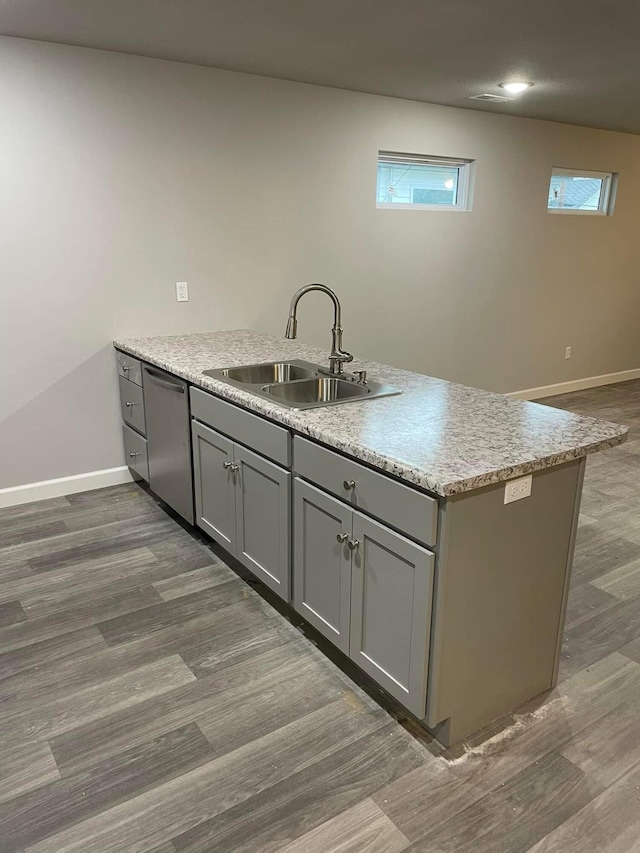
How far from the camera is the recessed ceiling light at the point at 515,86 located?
3828 mm

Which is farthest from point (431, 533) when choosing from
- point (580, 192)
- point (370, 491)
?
point (580, 192)

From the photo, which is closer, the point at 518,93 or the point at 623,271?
the point at 518,93

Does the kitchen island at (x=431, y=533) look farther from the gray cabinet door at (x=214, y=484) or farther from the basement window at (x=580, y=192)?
the basement window at (x=580, y=192)

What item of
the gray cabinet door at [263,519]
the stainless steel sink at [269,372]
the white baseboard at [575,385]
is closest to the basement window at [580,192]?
the white baseboard at [575,385]

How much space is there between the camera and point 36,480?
3629mm

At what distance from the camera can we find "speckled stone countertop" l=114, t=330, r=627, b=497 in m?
1.68

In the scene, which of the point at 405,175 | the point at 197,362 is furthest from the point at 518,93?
the point at 197,362

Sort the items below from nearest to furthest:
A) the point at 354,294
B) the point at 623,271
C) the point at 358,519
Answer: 1. the point at 358,519
2. the point at 354,294
3. the point at 623,271

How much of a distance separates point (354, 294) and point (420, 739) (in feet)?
10.5

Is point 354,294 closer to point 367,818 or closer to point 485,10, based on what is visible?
point 485,10

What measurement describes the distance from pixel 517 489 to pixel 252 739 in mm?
1081

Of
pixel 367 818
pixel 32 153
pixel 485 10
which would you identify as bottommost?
pixel 367 818

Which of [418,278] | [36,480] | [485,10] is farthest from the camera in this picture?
[418,278]

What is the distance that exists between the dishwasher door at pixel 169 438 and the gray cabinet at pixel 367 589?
983mm
